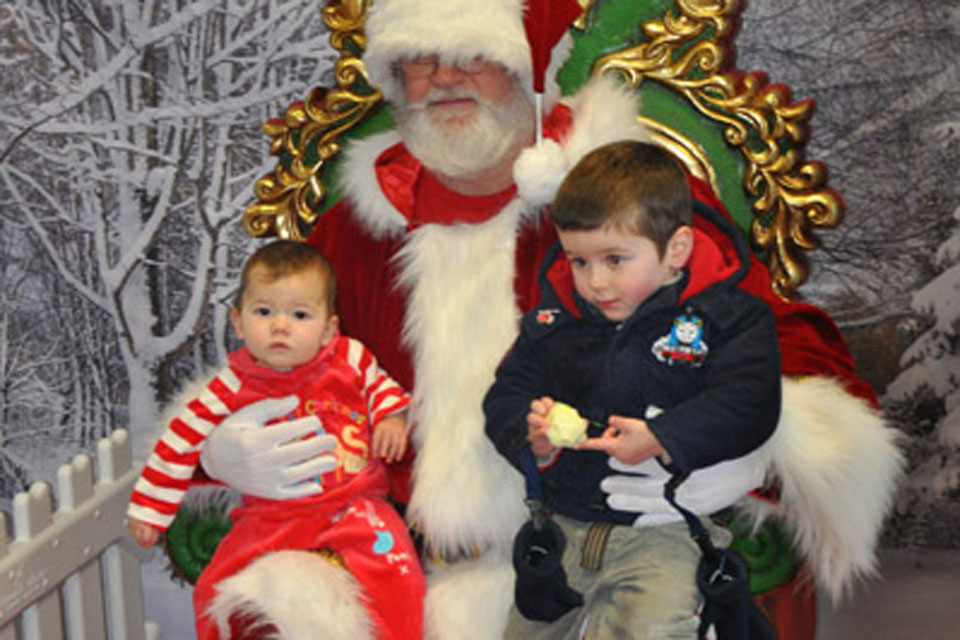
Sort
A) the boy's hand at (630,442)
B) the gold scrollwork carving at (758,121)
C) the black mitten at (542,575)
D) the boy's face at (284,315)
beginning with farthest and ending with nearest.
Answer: the gold scrollwork carving at (758,121), the boy's face at (284,315), the black mitten at (542,575), the boy's hand at (630,442)

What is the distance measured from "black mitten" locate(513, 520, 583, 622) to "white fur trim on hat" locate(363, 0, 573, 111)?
0.98 metres

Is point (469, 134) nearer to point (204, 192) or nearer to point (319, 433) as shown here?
point (319, 433)

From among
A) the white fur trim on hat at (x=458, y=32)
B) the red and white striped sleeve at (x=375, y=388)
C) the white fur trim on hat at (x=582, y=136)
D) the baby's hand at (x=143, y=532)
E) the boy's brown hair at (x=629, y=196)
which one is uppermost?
the white fur trim on hat at (x=458, y=32)

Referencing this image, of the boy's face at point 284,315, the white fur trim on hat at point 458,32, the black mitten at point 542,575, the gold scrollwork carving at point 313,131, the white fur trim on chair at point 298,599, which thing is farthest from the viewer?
the gold scrollwork carving at point 313,131

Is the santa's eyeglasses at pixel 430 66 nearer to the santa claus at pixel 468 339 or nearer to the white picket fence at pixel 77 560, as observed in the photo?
the santa claus at pixel 468 339

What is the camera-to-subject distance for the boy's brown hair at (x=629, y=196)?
1.77 m

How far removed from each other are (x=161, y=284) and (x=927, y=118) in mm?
2132

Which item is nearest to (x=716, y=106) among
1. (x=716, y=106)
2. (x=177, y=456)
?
(x=716, y=106)

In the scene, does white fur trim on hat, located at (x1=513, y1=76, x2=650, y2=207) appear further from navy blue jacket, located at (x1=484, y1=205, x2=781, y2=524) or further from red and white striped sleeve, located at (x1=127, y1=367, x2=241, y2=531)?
red and white striped sleeve, located at (x1=127, y1=367, x2=241, y2=531)

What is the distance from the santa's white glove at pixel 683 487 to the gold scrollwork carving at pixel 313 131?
1.19 m

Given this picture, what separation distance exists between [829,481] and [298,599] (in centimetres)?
102

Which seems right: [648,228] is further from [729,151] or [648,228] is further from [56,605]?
[56,605]

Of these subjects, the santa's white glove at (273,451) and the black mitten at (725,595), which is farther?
the santa's white glove at (273,451)

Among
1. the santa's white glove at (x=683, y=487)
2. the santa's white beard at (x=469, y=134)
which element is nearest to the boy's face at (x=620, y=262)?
the santa's white glove at (x=683, y=487)
